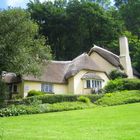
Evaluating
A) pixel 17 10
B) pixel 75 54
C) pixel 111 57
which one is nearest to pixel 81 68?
pixel 111 57

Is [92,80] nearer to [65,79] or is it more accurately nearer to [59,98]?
[65,79]

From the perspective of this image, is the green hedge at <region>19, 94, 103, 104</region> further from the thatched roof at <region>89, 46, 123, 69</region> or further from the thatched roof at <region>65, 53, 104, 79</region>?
the thatched roof at <region>89, 46, 123, 69</region>

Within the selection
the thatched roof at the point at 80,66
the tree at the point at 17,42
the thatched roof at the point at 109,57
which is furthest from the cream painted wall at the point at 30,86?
the thatched roof at the point at 109,57

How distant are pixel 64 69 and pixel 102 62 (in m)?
8.65

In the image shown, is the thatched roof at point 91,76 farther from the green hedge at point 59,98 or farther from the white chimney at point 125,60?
the green hedge at point 59,98

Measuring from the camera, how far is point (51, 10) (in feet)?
250

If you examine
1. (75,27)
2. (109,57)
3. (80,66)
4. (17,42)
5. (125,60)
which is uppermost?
(75,27)

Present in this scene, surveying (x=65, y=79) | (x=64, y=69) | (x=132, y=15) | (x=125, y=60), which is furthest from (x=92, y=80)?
(x=132, y=15)

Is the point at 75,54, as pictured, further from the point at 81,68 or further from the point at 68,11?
the point at 81,68

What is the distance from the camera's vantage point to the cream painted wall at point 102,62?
194 feet

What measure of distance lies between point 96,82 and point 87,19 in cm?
2484

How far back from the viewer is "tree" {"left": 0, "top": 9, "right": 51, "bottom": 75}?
118ft

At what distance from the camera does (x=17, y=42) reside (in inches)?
1449

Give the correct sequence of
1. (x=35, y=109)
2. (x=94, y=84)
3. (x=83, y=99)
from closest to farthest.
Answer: (x=35, y=109)
(x=83, y=99)
(x=94, y=84)
